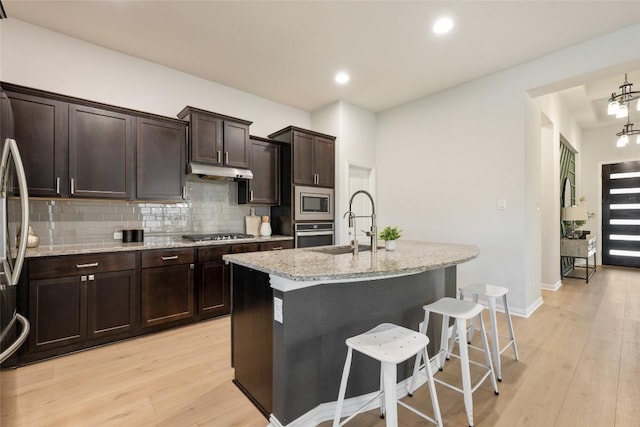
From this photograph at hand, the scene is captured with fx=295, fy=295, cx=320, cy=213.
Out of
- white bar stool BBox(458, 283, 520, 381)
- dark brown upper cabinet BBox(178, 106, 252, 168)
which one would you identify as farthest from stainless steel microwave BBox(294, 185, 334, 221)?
white bar stool BBox(458, 283, 520, 381)

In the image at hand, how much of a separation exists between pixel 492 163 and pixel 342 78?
7.26ft

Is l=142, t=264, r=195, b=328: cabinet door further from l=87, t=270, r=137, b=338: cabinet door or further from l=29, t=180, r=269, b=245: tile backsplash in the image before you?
l=29, t=180, r=269, b=245: tile backsplash

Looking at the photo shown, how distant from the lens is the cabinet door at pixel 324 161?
175 inches

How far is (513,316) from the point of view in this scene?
3488mm

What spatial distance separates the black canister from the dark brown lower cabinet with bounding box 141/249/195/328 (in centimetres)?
47

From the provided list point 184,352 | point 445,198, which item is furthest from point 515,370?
point 184,352

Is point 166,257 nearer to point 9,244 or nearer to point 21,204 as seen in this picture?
point 9,244

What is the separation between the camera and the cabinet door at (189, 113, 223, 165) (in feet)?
11.2

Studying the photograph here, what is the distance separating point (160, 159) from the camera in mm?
3234

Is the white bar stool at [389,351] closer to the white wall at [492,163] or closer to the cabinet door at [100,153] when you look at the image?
the white wall at [492,163]

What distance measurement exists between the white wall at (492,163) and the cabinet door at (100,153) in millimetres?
3770

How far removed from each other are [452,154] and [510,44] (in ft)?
4.65

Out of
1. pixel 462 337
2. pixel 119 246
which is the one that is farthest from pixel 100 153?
pixel 462 337

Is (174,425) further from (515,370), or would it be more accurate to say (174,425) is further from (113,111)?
(113,111)
